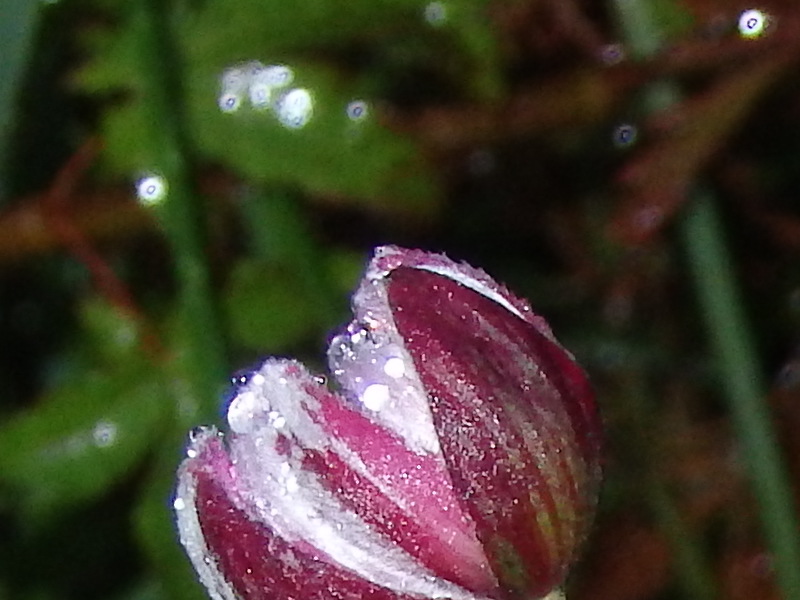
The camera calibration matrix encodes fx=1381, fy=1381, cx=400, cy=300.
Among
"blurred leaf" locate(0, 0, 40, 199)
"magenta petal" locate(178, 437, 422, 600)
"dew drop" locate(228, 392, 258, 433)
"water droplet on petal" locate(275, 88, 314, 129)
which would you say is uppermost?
"blurred leaf" locate(0, 0, 40, 199)

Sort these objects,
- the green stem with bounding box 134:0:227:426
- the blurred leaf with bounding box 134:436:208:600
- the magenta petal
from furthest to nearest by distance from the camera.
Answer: the blurred leaf with bounding box 134:436:208:600
the green stem with bounding box 134:0:227:426
the magenta petal

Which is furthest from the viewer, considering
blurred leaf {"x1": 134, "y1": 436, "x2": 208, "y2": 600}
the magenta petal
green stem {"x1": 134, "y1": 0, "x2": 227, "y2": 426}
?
blurred leaf {"x1": 134, "y1": 436, "x2": 208, "y2": 600}

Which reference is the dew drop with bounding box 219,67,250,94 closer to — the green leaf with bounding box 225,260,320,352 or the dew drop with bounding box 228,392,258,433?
the green leaf with bounding box 225,260,320,352

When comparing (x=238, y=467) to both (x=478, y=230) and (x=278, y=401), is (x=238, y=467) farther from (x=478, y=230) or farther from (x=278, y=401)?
(x=478, y=230)

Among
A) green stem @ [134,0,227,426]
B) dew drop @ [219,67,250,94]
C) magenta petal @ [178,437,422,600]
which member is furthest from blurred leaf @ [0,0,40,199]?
magenta petal @ [178,437,422,600]

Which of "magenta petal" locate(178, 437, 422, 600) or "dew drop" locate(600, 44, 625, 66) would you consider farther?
"dew drop" locate(600, 44, 625, 66)

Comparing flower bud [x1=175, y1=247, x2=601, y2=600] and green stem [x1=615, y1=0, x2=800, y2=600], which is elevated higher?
flower bud [x1=175, y1=247, x2=601, y2=600]

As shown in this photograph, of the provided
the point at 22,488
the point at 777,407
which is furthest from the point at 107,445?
the point at 777,407
